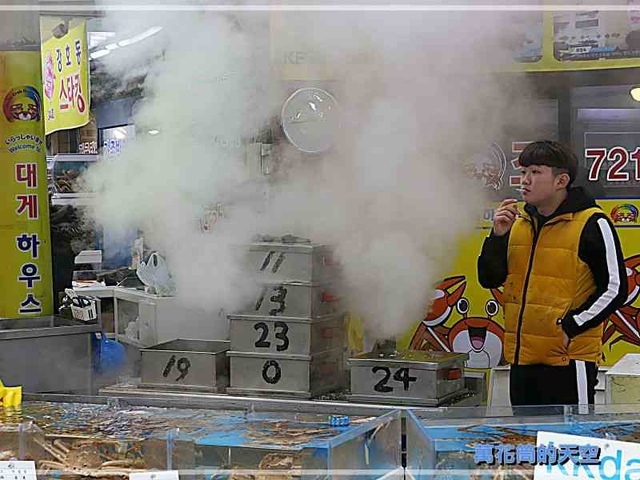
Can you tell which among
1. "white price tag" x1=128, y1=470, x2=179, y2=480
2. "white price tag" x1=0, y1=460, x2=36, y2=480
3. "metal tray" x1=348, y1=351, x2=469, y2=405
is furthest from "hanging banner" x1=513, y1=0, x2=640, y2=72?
"white price tag" x1=0, y1=460, x2=36, y2=480

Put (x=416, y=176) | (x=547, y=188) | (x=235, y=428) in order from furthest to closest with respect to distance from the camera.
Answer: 1. (x=416, y=176)
2. (x=547, y=188)
3. (x=235, y=428)

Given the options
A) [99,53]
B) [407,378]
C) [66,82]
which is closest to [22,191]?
[66,82]

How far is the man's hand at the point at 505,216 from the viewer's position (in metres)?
3.34

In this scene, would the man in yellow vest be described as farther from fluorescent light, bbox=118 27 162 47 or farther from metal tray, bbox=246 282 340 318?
fluorescent light, bbox=118 27 162 47

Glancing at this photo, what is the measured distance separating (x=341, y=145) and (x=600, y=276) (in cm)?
104

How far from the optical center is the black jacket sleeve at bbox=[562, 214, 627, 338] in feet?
10.2

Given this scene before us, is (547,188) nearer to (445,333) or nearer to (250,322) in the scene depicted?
(445,333)

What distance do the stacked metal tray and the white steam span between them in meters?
0.10

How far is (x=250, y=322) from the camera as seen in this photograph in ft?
11.1

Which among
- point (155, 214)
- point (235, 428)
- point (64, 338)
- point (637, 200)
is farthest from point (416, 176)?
point (235, 428)

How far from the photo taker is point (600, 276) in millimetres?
3107

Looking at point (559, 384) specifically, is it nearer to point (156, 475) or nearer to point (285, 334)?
point (285, 334)

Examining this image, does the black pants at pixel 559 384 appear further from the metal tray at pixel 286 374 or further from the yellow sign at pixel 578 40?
the yellow sign at pixel 578 40

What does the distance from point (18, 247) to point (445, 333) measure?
1642 millimetres
